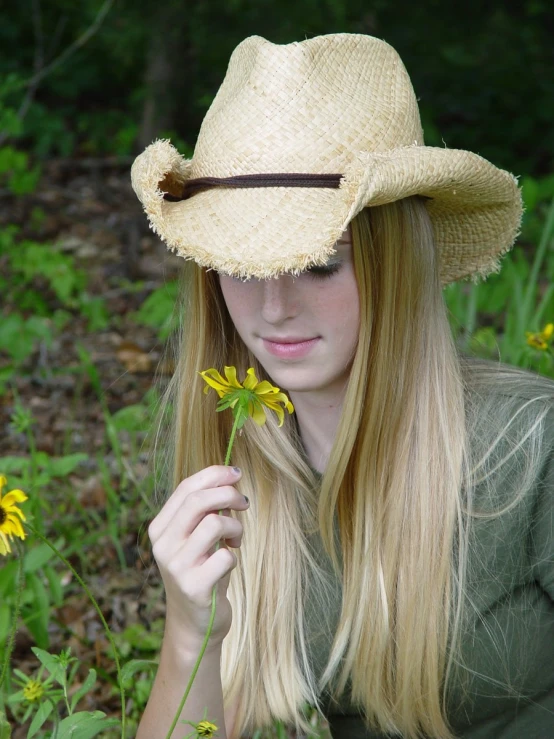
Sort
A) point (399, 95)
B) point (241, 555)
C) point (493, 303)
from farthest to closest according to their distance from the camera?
1. point (493, 303)
2. point (241, 555)
3. point (399, 95)

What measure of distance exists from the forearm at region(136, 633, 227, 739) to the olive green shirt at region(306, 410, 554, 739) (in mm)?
451

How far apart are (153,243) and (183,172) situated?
351 centimetres

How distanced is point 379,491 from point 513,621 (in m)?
0.32

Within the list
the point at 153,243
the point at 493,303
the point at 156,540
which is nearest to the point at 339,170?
the point at 156,540

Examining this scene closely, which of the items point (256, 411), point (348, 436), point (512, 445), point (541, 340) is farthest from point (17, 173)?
point (256, 411)

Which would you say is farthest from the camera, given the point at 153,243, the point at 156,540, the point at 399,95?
the point at 153,243

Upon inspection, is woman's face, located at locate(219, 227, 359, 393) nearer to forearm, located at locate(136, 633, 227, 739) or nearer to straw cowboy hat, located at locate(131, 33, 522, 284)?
straw cowboy hat, located at locate(131, 33, 522, 284)

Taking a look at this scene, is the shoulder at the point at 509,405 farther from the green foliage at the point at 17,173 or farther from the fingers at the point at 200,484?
the green foliage at the point at 17,173

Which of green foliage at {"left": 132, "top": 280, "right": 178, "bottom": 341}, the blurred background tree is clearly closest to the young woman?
green foliage at {"left": 132, "top": 280, "right": 178, "bottom": 341}

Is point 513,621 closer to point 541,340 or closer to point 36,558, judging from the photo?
point 541,340

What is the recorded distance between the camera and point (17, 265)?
433cm

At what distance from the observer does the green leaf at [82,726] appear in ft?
3.98

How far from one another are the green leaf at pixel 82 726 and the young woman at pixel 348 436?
0.54 feet

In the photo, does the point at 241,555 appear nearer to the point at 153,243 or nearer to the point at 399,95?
the point at 399,95
